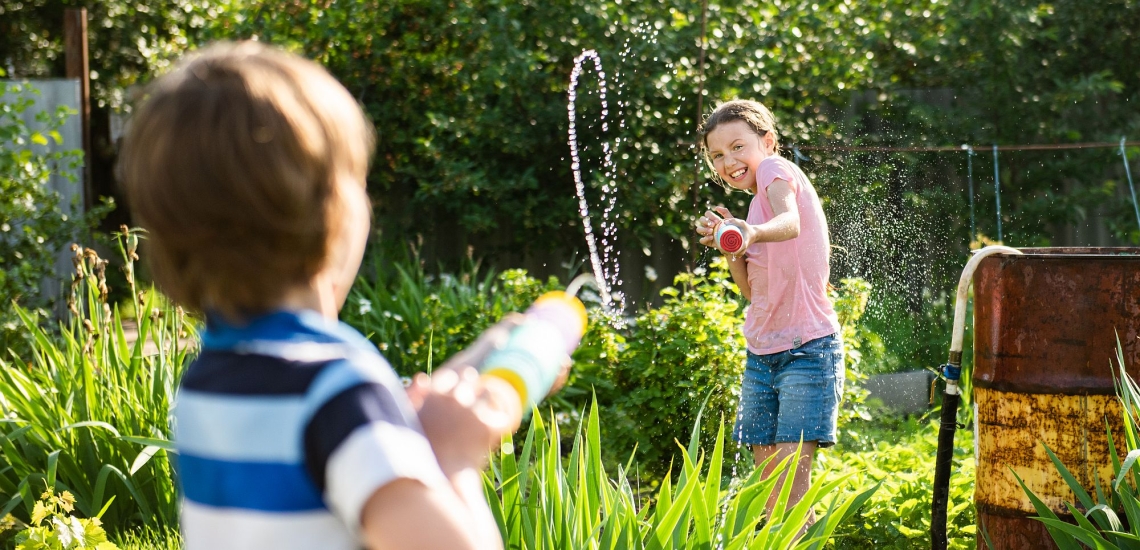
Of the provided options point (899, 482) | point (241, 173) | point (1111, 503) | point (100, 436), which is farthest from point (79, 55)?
point (241, 173)

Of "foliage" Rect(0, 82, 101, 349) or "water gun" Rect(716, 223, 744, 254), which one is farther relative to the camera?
"foliage" Rect(0, 82, 101, 349)

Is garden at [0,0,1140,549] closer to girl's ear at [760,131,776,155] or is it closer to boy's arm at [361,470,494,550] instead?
girl's ear at [760,131,776,155]

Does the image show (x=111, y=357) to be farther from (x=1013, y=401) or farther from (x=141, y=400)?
(x=1013, y=401)

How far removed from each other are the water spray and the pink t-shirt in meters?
1.73

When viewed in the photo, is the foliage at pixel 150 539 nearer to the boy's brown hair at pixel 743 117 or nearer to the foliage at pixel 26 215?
the boy's brown hair at pixel 743 117

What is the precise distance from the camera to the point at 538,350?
34.1 inches

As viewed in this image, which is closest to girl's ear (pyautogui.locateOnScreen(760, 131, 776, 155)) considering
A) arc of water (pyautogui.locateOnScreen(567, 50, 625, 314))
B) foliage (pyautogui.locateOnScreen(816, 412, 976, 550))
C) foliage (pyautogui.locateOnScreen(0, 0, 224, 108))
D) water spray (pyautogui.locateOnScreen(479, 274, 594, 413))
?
foliage (pyautogui.locateOnScreen(816, 412, 976, 550))

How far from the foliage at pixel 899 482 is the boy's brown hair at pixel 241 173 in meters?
1.75

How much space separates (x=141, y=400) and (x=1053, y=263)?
2.24m

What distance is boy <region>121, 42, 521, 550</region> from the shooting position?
0.72m

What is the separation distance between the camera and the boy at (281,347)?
716mm

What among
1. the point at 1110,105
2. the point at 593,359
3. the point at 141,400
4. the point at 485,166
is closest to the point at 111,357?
the point at 141,400

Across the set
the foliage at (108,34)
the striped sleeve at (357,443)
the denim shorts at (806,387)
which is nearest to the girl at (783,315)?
the denim shorts at (806,387)

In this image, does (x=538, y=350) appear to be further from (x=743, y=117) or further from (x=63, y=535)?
(x=743, y=117)
